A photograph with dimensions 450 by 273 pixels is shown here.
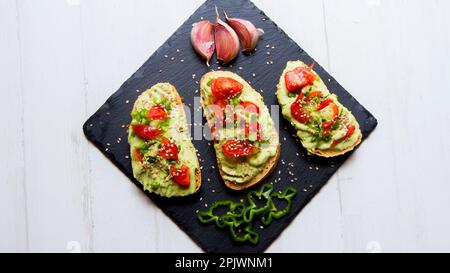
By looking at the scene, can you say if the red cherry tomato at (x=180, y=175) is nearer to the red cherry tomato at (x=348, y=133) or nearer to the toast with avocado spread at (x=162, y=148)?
the toast with avocado spread at (x=162, y=148)

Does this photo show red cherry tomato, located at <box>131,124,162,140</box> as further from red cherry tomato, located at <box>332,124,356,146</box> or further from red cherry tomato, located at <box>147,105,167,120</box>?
red cherry tomato, located at <box>332,124,356,146</box>

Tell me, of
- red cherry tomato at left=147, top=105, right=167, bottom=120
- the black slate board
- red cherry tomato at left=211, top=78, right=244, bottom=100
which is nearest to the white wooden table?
the black slate board

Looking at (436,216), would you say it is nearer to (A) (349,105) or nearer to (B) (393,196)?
(B) (393,196)

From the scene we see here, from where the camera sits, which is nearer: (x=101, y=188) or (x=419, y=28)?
(x=101, y=188)

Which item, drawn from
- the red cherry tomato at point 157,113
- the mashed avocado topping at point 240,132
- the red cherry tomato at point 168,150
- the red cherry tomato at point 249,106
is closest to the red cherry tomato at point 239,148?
the mashed avocado topping at point 240,132

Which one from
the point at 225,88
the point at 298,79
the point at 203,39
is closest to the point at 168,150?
the point at 225,88
